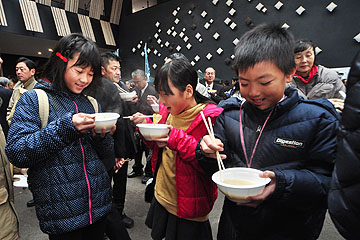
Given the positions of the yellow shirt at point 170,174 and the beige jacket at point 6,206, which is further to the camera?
the yellow shirt at point 170,174

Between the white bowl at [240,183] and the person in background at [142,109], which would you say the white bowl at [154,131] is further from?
the person in background at [142,109]

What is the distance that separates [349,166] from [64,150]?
1349 millimetres

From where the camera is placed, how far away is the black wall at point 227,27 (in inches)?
198

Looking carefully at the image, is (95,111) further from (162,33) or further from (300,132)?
(162,33)

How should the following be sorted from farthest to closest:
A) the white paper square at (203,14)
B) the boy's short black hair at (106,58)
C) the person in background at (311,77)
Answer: the white paper square at (203,14) < the boy's short black hair at (106,58) < the person in background at (311,77)

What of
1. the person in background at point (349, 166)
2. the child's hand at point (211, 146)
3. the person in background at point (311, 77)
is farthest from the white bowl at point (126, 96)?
the person in background at point (349, 166)

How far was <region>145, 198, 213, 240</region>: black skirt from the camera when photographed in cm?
151

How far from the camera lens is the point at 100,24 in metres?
9.77

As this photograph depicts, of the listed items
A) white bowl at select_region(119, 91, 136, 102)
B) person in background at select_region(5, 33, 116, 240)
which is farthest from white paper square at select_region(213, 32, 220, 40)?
person in background at select_region(5, 33, 116, 240)

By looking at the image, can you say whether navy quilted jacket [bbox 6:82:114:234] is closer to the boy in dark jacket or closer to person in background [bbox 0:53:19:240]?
person in background [bbox 0:53:19:240]

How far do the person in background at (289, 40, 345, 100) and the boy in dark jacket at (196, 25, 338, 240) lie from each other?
63.6 inches

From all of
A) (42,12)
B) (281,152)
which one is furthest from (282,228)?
(42,12)

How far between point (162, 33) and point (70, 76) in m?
8.12


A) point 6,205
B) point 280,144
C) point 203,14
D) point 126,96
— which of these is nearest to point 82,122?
point 6,205
